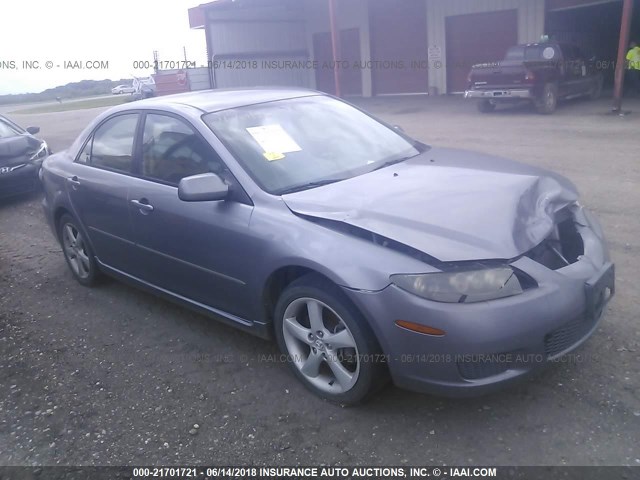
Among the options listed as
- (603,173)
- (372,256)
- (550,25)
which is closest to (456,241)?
(372,256)

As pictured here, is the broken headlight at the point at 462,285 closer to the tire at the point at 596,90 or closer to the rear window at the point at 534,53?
the rear window at the point at 534,53

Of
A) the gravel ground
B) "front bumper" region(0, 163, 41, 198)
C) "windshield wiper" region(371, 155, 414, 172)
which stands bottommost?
the gravel ground

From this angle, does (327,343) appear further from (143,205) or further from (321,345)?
(143,205)

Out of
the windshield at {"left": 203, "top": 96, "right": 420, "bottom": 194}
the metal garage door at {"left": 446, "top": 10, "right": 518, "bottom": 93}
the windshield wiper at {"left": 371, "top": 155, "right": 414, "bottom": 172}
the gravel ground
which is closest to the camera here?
the gravel ground

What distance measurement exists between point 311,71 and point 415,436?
83.9 ft

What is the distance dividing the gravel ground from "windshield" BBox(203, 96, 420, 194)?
1.17m

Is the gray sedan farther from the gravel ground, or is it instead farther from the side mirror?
the gravel ground

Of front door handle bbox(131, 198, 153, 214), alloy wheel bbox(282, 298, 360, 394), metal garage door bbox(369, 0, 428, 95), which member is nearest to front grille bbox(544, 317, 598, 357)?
alloy wheel bbox(282, 298, 360, 394)

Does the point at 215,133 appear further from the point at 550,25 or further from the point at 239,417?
the point at 550,25

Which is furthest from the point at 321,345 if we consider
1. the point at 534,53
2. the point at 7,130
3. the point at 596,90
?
the point at 596,90

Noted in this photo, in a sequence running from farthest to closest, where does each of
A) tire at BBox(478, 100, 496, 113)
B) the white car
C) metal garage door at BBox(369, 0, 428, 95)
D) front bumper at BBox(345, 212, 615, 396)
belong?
1. the white car
2. metal garage door at BBox(369, 0, 428, 95)
3. tire at BBox(478, 100, 496, 113)
4. front bumper at BBox(345, 212, 615, 396)

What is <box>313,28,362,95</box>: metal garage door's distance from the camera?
24.9m

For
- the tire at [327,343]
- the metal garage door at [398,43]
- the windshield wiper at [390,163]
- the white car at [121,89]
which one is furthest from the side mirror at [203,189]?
the white car at [121,89]

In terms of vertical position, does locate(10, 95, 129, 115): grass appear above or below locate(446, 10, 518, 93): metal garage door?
below
